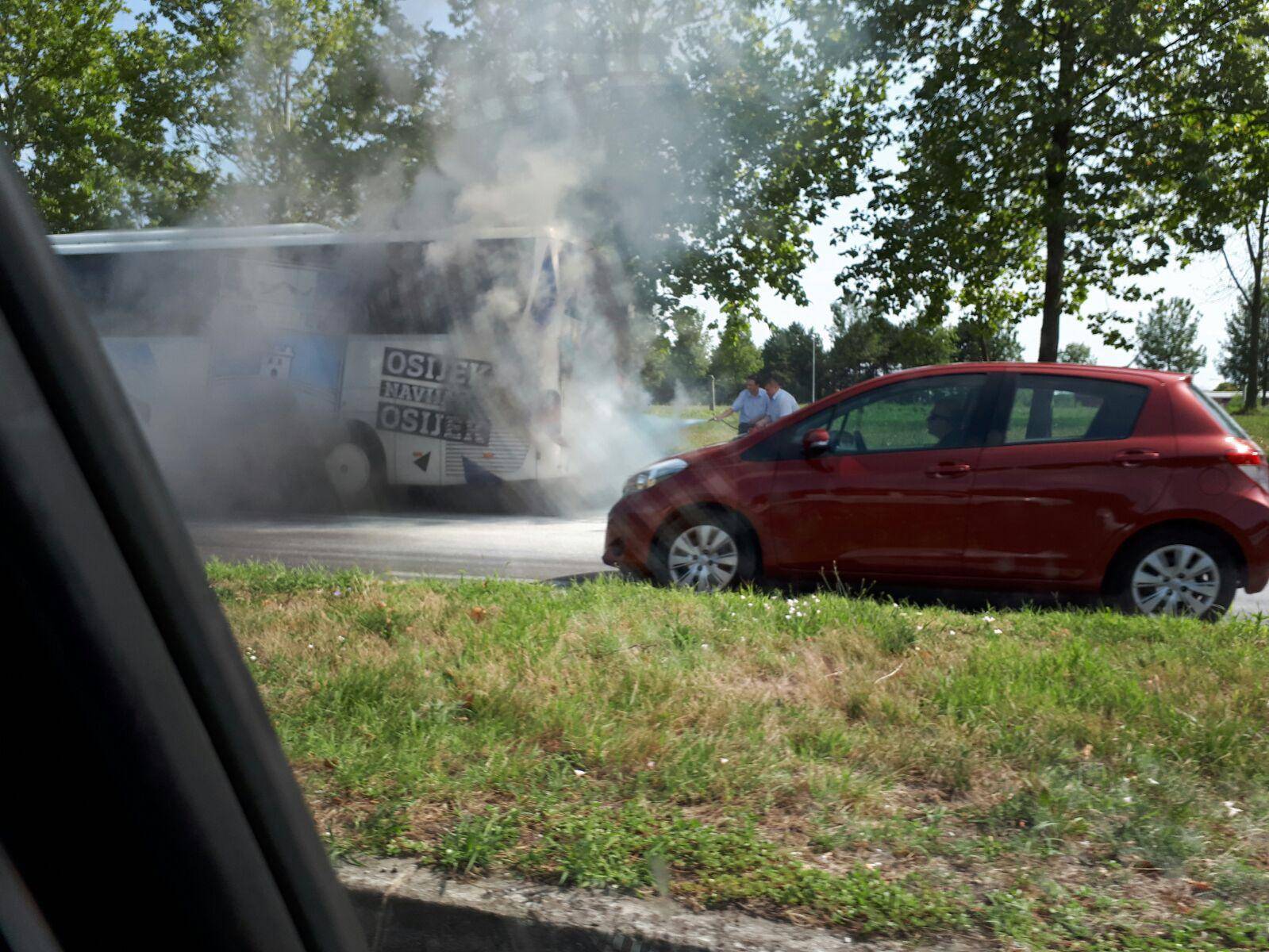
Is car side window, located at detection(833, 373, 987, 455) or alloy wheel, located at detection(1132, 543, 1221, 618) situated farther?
car side window, located at detection(833, 373, 987, 455)

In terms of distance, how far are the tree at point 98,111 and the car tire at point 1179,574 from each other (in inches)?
401

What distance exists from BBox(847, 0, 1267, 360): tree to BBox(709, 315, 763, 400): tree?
4607mm

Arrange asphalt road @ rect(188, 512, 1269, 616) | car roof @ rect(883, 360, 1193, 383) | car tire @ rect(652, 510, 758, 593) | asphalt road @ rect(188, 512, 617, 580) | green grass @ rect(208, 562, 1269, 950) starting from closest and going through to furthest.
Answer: green grass @ rect(208, 562, 1269, 950)
car roof @ rect(883, 360, 1193, 383)
car tire @ rect(652, 510, 758, 593)
asphalt road @ rect(188, 512, 1269, 616)
asphalt road @ rect(188, 512, 617, 580)

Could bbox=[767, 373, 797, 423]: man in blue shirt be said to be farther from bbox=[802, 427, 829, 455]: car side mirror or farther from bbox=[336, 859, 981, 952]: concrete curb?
bbox=[336, 859, 981, 952]: concrete curb

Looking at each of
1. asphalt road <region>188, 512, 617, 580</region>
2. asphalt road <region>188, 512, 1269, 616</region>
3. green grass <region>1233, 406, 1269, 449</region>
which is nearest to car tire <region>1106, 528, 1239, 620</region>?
asphalt road <region>188, 512, 1269, 616</region>

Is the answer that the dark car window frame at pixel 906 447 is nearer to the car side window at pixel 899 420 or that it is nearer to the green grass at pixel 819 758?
the car side window at pixel 899 420

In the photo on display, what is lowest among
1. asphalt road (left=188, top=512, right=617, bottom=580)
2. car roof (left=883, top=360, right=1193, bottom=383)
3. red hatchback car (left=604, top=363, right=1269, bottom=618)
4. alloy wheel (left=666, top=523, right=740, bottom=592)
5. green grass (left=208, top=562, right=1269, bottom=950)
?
asphalt road (left=188, top=512, right=617, bottom=580)

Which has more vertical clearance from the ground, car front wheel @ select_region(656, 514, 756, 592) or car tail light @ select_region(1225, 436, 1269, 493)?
car tail light @ select_region(1225, 436, 1269, 493)

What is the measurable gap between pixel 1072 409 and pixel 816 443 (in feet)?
4.94

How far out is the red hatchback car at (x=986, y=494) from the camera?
658cm

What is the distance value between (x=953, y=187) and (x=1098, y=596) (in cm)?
1254

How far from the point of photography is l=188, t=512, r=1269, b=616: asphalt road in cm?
919

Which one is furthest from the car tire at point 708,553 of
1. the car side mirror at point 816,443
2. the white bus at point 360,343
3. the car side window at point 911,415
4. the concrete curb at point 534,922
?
the white bus at point 360,343

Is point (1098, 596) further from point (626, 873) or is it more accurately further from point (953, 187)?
point (953, 187)
